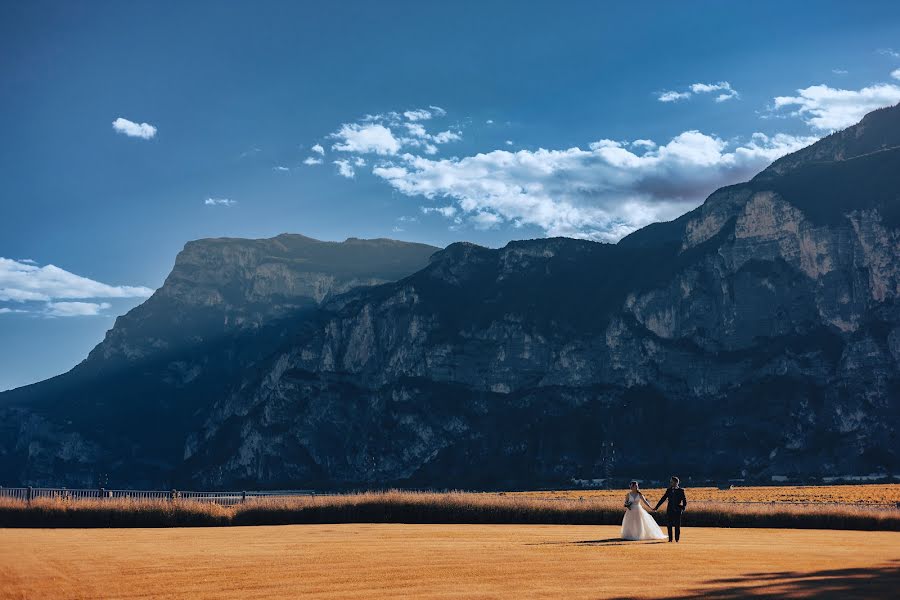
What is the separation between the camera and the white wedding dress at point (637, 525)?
1425 inches

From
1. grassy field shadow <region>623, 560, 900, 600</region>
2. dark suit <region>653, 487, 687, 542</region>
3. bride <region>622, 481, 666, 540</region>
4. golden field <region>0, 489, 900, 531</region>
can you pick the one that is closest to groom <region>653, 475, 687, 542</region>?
dark suit <region>653, 487, 687, 542</region>

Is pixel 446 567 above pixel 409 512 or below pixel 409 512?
above

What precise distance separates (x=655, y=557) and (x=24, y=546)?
21170 mm

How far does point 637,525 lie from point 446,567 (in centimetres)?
1305

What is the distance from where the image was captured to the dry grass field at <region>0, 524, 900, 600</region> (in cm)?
2139

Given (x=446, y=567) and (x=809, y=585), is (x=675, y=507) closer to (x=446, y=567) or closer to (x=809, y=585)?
(x=446, y=567)

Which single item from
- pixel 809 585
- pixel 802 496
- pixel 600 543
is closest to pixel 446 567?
pixel 809 585

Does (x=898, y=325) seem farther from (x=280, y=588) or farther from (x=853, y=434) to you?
(x=280, y=588)

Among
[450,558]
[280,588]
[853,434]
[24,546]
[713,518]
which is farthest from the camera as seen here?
[853,434]

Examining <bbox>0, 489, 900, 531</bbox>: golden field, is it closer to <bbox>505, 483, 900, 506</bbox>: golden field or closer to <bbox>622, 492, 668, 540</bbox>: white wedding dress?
<bbox>622, 492, 668, 540</bbox>: white wedding dress

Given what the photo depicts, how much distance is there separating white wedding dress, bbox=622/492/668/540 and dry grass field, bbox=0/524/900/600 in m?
1.09

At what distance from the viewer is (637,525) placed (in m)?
36.3

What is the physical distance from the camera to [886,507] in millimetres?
51500

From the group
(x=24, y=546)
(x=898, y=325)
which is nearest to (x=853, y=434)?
(x=898, y=325)
